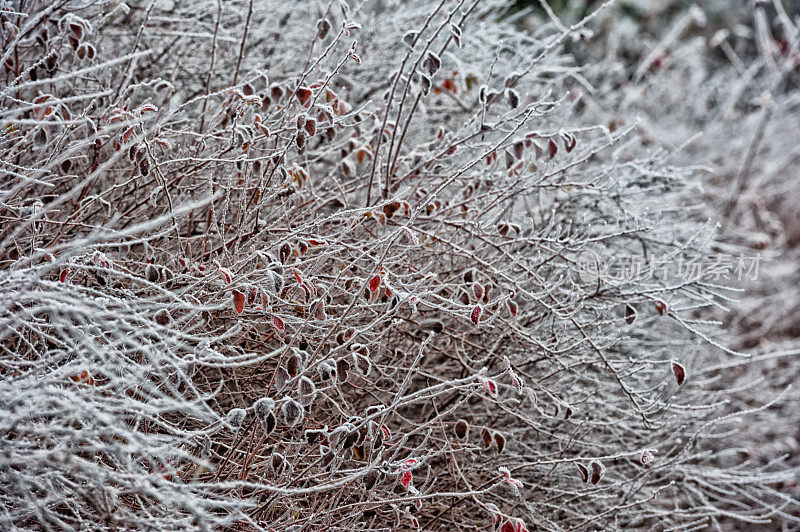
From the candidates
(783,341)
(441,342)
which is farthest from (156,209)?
(783,341)

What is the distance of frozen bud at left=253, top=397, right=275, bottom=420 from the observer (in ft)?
5.52

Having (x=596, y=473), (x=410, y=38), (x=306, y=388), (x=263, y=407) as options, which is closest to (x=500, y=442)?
(x=596, y=473)

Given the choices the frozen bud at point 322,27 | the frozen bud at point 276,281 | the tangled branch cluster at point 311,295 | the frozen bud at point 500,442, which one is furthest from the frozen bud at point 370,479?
the frozen bud at point 322,27

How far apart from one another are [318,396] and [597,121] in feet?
11.8

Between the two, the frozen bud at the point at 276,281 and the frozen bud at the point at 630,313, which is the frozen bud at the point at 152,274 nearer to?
the frozen bud at the point at 276,281

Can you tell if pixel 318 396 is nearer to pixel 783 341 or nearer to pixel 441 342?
pixel 441 342

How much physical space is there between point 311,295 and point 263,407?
16.1 inches

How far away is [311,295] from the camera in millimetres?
2006

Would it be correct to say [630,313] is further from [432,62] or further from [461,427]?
[432,62]

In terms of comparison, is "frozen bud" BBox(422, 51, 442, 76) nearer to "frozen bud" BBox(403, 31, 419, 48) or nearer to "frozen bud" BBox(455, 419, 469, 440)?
"frozen bud" BBox(403, 31, 419, 48)

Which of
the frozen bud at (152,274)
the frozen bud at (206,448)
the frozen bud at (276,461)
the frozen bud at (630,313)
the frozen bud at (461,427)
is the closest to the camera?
the frozen bud at (206,448)

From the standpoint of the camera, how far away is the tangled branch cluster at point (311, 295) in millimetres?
1746

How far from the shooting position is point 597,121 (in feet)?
17.0

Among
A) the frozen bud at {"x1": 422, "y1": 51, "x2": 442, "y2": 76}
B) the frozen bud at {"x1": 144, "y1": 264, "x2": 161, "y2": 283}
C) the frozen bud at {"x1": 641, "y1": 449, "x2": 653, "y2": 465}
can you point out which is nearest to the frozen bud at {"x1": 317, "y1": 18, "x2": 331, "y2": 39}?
the frozen bud at {"x1": 422, "y1": 51, "x2": 442, "y2": 76}
